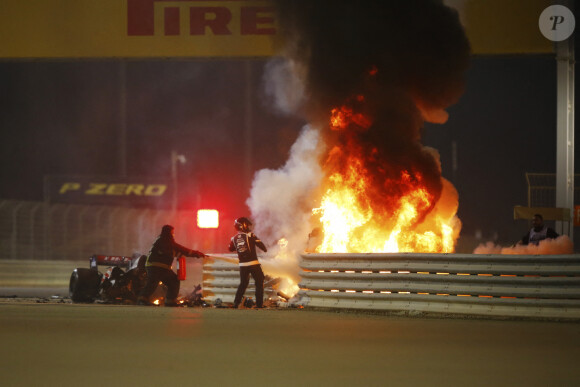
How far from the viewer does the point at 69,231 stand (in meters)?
29.7

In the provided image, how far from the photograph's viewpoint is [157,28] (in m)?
20.5

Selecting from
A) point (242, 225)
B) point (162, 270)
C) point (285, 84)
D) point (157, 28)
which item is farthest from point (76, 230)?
point (242, 225)

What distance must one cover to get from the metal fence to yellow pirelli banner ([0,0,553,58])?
761 centimetres

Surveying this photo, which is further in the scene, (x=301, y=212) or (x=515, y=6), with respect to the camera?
(x=301, y=212)

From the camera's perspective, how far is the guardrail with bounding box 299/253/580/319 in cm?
1321

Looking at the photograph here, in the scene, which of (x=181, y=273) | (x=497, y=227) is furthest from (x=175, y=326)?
(x=497, y=227)

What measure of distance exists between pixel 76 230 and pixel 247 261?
47.0 feet

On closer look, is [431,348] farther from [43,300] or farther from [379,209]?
[43,300]

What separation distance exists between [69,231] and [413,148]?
49.2 feet

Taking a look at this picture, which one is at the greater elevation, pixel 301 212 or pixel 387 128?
pixel 387 128

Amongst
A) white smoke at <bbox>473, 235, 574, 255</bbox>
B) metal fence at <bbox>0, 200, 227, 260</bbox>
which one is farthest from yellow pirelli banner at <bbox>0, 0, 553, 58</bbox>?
metal fence at <bbox>0, 200, 227, 260</bbox>

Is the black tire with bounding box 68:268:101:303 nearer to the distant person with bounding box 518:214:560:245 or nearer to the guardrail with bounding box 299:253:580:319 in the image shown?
the guardrail with bounding box 299:253:580:319

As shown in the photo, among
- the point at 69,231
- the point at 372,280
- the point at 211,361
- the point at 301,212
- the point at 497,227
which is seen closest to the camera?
the point at 211,361

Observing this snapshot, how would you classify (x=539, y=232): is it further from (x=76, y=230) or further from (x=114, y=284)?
(x=76, y=230)
